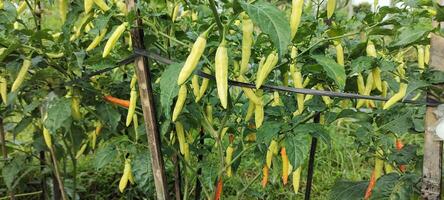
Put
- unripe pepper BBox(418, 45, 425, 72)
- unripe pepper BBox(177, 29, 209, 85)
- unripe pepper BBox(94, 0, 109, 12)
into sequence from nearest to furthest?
unripe pepper BBox(177, 29, 209, 85) → unripe pepper BBox(94, 0, 109, 12) → unripe pepper BBox(418, 45, 425, 72)

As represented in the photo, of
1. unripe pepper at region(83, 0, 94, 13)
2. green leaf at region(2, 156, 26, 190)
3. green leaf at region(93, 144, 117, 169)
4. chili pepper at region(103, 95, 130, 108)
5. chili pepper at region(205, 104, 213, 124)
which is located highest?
unripe pepper at region(83, 0, 94, 13)

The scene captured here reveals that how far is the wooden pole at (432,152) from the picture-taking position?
1.15 metres

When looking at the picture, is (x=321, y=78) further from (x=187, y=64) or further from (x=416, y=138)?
(x=416, y=138)

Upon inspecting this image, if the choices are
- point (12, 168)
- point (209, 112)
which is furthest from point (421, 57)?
point (12, 168)

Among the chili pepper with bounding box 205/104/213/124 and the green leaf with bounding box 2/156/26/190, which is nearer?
the chili pepper with bounding box 205/104/213/124

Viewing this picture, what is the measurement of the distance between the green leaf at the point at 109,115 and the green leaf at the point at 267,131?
0.57m

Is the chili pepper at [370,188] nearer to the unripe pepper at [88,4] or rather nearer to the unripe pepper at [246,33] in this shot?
the unripe pepper at [246,33]

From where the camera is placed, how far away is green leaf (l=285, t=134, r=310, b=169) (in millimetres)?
1244

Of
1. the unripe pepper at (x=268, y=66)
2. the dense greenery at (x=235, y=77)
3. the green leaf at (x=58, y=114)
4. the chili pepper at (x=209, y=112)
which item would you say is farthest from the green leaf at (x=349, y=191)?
the green leaf at (x=58, y=114)

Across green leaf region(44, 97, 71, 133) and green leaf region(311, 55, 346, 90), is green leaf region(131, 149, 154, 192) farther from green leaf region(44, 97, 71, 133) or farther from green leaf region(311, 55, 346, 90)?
green leaf region(311, 55, 346, 90)

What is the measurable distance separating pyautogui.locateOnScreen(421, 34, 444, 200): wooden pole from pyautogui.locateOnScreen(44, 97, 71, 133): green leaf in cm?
99

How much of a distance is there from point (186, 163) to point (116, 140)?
0.70ft

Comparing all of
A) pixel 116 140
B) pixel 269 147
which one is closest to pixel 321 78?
pixel 269 147

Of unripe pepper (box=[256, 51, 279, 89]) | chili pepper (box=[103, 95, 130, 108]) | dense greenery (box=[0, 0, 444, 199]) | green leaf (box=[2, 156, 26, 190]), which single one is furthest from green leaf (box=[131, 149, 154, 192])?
green leaf (box=[2, 156, 26, 190])
